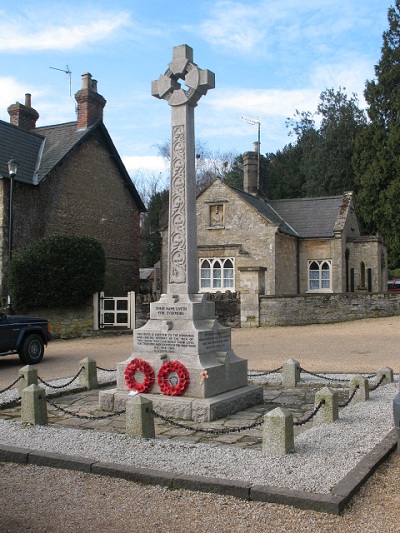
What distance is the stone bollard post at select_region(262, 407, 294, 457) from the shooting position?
19.1 ft

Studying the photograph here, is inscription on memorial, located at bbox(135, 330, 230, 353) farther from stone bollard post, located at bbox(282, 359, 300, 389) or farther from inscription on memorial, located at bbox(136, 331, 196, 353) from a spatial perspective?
stone bollard post, located at bbox(282, 359, 300, 389)

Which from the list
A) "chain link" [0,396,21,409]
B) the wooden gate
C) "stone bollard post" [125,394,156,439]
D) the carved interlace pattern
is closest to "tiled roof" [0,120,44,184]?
the wooden gate

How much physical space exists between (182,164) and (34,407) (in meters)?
4.25

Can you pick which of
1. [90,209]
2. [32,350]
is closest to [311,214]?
[90,209]

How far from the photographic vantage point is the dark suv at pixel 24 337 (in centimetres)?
1413

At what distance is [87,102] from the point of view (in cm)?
2744

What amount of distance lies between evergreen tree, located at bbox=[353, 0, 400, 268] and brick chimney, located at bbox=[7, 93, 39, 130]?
2207cm

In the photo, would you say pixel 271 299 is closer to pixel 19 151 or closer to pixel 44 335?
pixel 44 335

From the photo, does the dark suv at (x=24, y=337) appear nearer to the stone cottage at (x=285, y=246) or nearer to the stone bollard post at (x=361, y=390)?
the stone bollard post at (x=361, y=390)

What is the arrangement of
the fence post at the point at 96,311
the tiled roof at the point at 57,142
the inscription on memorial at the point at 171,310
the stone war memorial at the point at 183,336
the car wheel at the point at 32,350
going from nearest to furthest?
the stone war memorial at the point at 183,336 < the inscription on memorial at the point at 171,310 < the car wheel at the point at 32,350 < the fence post at the point at 96,311 < the tiled roof at the point at 57,142

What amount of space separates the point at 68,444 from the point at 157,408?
77.6 inches

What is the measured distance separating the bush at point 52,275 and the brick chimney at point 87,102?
7883 millimetres

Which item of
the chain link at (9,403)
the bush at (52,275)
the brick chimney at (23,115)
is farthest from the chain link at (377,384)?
the brick chimney at (23,115)

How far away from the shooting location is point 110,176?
29.0 m
